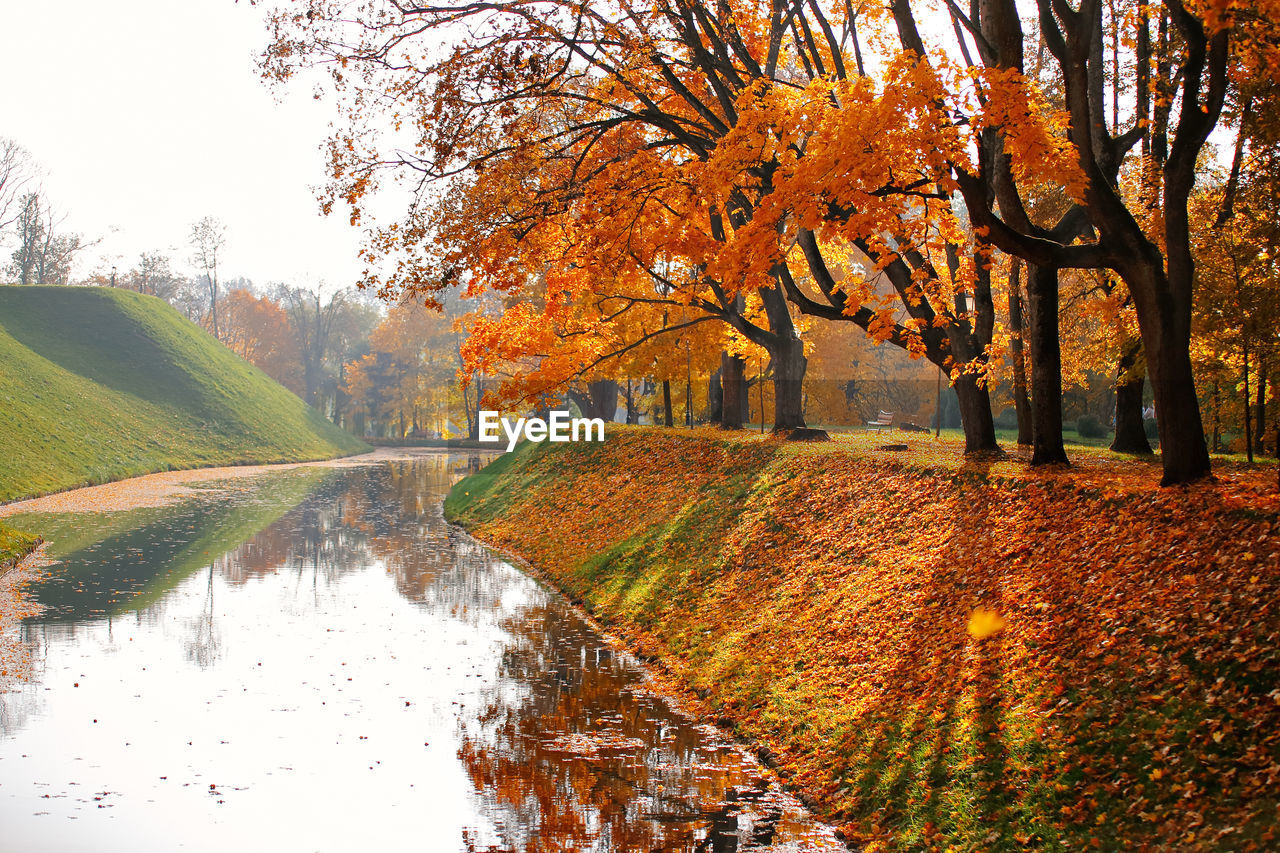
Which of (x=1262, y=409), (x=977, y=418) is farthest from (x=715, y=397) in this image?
(x=977, y=418)

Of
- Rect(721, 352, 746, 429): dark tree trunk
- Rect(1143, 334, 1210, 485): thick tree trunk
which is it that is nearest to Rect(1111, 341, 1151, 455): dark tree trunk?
Rect(1143, 334, 1210, 485): thick tree trunk

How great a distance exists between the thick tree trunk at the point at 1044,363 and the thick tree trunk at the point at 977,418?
195cm

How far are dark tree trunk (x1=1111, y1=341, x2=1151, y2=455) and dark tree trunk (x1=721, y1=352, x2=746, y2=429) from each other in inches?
450

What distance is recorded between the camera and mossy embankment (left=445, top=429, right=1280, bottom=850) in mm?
6742

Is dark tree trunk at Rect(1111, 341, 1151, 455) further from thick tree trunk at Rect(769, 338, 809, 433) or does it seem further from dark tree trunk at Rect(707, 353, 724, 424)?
dark tree trunk at Rect(707, 353, 724, 424)

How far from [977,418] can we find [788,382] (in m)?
8.66

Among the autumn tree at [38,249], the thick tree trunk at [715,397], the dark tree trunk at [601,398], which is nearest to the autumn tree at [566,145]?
the thick tree trunk at [715,397]

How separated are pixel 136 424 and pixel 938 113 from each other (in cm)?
4768

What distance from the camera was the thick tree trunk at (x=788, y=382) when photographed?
76.9 feet

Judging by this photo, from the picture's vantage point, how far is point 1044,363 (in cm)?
1351

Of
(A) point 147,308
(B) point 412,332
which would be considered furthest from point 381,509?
(B) point 412,332

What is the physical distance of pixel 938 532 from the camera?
1227 centimetres

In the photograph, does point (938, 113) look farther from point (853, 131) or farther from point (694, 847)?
point (694, 847)

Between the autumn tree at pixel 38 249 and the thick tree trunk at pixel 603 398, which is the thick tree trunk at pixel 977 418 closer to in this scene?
the thick tree trunk at pixel 603 398
